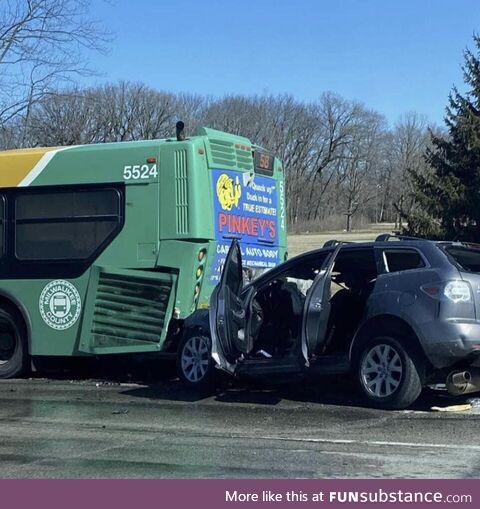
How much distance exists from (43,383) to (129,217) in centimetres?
262

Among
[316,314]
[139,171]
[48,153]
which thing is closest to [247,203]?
[139,171]

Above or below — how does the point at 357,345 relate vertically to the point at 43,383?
above

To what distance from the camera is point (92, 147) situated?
1133 cm

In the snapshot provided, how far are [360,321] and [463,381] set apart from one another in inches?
47.2

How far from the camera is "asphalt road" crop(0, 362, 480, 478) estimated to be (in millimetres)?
6328

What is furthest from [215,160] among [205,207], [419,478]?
[419,478]

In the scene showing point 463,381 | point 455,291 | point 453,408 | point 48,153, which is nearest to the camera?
point 455,291

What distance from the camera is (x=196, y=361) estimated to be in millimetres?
10109

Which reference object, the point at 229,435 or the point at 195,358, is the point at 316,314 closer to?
the point at 229,435

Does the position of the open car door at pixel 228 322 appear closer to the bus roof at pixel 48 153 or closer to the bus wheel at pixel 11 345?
the bus roof at pixel 48 153

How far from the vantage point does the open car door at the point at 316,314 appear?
8727mm

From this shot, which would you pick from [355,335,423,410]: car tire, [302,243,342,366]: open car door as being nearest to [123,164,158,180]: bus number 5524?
[302,243,342,366]: open car door

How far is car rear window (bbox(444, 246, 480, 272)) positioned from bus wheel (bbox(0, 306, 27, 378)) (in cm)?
598
